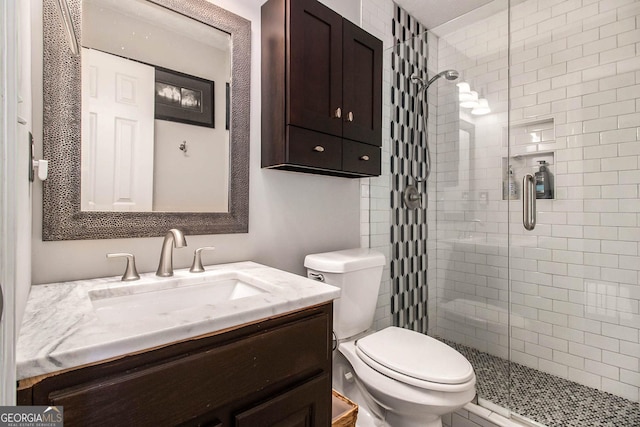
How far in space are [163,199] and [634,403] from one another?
2.61 meters

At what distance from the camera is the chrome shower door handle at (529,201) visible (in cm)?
191

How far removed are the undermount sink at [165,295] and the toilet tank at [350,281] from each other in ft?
1.44

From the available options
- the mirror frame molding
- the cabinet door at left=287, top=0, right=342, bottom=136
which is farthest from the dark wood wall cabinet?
the mirror frame molding

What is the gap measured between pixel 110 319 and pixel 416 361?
1.08 metres

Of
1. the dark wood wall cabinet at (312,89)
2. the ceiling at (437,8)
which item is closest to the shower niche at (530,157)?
the ceiling at (437,8)

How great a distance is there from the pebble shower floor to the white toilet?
0.68m

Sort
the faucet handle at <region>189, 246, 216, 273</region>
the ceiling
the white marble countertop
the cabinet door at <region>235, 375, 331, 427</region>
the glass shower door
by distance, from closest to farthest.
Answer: the white marble countertop → the cabinet door at <region>235, 375, 331, 427</region> → the faucet handle at <region>189, 246, 216, 273</region> → the glass shower door → the ceiling

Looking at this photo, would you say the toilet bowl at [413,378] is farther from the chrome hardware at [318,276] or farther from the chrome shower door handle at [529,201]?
the chrome shower door handle at [529,201]

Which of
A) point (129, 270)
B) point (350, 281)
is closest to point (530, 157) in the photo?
point (350, 281)

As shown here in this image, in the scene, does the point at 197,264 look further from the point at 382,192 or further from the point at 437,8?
the point at 437,8

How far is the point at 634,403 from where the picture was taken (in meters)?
1.67

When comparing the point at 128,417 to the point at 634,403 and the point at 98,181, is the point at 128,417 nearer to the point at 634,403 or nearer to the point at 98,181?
the point at 98,181

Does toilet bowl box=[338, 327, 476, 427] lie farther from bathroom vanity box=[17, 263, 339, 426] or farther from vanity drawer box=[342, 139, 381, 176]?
vanity drawer box=[342, 139, 381, 176]

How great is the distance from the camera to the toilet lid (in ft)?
3.75
